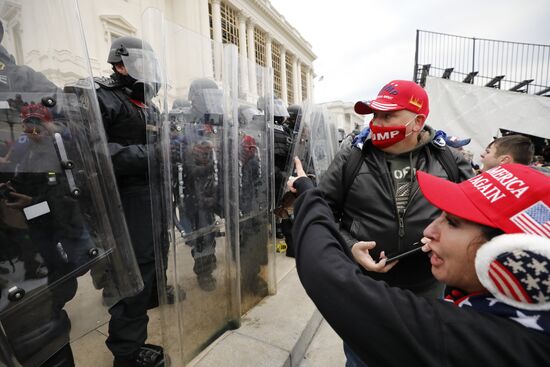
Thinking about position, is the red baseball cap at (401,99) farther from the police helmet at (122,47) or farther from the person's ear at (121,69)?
the person's ear at (121,69)

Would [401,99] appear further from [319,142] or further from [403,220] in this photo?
[319,142]

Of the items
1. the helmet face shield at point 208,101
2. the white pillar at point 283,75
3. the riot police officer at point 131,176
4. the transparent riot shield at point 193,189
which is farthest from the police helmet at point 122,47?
the white pillar at point 283,75

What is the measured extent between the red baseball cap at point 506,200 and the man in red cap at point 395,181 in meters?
0.67

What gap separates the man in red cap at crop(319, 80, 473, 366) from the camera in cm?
149

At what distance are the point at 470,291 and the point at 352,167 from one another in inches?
35.2

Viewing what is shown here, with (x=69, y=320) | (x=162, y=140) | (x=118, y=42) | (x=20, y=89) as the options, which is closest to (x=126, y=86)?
(x=118, y=42)

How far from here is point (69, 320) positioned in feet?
3.85

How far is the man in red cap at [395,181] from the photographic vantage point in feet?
4.90

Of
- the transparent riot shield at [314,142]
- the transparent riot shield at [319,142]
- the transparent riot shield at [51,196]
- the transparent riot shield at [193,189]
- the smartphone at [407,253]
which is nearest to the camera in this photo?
the transparent riot shield at [51,196]

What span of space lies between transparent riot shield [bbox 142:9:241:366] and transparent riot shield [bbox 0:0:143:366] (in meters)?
0.47

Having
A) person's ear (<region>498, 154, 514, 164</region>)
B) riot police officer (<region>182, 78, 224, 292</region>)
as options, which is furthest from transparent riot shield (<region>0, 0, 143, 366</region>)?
person's ear (<region>498, 154, 514, 164</region>)

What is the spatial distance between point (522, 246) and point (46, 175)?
4.85ft

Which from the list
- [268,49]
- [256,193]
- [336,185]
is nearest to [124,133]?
[256,193]

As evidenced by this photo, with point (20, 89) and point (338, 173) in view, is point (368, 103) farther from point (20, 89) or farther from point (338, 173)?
point (20, 89)
